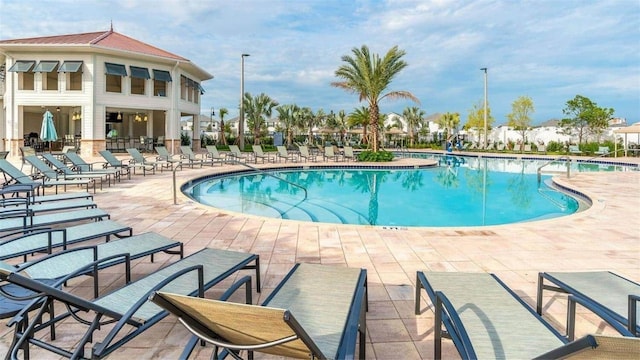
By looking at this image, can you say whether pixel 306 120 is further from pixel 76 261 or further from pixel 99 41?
pixel 76 261

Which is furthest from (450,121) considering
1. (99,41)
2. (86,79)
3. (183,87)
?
(86,79)

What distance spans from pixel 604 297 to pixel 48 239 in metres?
4.50

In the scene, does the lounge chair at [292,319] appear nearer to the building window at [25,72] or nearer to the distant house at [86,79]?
the distant house at [86,79]

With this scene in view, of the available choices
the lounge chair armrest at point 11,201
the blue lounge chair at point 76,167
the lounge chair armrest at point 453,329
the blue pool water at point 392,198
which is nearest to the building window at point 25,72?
the blue lounge chair at point 76,167

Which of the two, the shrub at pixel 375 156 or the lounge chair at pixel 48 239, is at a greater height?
the shrub at pixel 375 156

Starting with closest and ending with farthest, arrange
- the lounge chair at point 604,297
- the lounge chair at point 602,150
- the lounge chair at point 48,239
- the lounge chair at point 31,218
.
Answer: the lounge chair at point 604,297 < the lounge chair at point 48,239 < the lounge chair at point 31,218 < the lounge chair at point 602,150

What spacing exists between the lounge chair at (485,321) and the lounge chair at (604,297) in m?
0.25

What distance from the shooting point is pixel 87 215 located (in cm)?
529

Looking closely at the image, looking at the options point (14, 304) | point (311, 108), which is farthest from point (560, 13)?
point (311, 108)

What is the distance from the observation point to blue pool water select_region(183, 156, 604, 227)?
9195mm

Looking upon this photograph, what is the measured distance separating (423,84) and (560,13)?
1942cm

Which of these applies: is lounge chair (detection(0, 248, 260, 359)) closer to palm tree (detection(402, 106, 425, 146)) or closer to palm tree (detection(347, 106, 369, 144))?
palm tree (detection(347, 106, 369, 144))

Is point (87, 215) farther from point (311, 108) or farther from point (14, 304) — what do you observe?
point (311, 108)

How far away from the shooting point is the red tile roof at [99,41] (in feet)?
68.5
